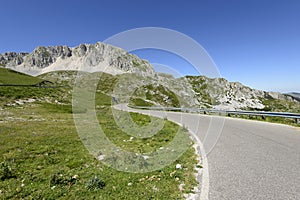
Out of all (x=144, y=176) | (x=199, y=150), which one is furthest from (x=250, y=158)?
(x=144, y=176)

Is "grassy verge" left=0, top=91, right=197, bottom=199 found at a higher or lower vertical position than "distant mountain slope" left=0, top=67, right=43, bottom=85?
lower

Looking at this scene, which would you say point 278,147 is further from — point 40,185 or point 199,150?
point 40,185

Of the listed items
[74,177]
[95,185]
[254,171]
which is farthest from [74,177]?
[254,171]

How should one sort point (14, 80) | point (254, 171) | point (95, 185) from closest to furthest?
point (95, 185) < point (254, 171) < point (14, 80)

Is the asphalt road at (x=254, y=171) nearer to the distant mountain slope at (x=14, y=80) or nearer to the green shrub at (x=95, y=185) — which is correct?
the green shrub at (x=95, y=185)

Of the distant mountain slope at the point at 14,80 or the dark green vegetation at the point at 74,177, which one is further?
the distant mountain slope at the point at 14,80

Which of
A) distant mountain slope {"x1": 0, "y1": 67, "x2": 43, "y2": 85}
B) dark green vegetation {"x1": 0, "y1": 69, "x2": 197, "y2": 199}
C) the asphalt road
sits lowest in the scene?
dark green vegetation {"x1": 0, "y1": 69, "x2": 197, "y2": 199}

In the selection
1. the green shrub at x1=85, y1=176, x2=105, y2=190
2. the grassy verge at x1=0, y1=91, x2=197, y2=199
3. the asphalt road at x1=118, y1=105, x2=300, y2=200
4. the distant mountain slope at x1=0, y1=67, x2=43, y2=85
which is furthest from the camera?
the distant mountain slope at x1=0, y1=67, x2=43, y2=85

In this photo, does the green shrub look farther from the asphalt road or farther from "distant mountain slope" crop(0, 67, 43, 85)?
"distant mountain slope" crop(0, 67, 43, 85)

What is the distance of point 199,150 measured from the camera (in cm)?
870

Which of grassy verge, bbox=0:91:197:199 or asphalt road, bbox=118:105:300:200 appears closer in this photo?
asphalt road, bbox=118:105:300:200

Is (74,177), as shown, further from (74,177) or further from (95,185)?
(95,185)

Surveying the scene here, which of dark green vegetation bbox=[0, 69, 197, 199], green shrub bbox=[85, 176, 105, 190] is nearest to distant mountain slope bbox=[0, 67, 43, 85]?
dark green vegetation bbox=[0, 69, 197, 199]

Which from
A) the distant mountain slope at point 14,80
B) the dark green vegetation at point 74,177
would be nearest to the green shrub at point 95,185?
the dark green vegetation at point 74,177
